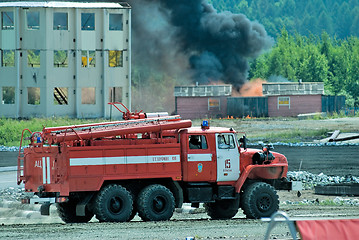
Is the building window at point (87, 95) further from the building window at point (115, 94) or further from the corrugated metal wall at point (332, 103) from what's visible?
the corrugated metal wall at point (332, 103)

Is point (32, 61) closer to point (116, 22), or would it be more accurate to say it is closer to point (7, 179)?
point (116, 22)

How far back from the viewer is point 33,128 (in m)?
52.3

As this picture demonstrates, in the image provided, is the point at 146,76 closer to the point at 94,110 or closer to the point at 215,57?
the point at 215,57

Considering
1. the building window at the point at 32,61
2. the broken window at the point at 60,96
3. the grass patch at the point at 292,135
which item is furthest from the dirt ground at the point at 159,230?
the building window at the point at 32,61

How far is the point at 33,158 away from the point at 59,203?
134 cm

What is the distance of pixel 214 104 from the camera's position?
7225 centimetres

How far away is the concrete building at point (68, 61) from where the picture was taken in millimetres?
57781

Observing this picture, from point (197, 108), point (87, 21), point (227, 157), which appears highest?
point (87, 21)

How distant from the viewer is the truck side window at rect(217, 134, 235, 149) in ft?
64.2

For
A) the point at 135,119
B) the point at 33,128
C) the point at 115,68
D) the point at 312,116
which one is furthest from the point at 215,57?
the point at 135,119

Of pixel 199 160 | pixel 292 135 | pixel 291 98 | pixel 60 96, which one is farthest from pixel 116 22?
pixel 199 160

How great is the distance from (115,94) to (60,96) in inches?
169

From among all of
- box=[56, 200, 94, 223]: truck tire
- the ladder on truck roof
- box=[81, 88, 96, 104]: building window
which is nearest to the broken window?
box=[81, 88, 96, 104]: building window

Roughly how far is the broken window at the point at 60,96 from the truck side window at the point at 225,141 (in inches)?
1569
